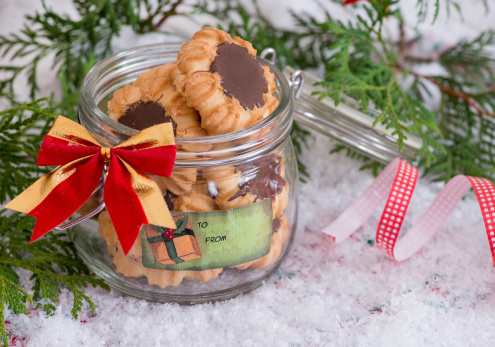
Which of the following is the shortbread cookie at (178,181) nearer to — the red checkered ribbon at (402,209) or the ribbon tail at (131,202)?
the ribbon tail at (131,202)

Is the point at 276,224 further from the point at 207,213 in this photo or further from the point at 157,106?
the point at 157,106

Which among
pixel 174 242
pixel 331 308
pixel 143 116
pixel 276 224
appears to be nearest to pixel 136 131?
pixel 143 116

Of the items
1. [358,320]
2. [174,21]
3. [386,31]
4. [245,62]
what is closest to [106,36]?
[174,21]

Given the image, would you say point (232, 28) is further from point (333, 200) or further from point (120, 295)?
point (120, 295)

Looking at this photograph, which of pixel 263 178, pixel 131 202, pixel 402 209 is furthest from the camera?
pixel 402 209

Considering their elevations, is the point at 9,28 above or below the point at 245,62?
below

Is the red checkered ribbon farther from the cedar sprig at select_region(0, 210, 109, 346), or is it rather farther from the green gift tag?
the cedar sprig at select_region(0, 210, 109, 346)
